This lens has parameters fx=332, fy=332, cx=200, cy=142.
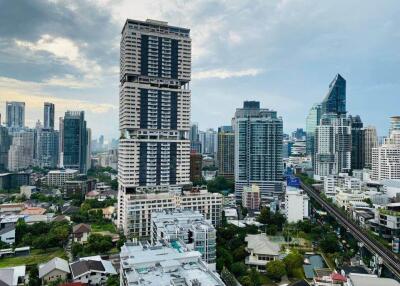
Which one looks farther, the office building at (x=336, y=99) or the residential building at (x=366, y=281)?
the office building at (x=336, y=99)

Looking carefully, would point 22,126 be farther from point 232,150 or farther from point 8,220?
point 8,220

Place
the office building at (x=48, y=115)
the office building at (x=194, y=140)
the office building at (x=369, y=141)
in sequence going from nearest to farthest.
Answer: the office building at (x=369, y=141), the office building at (x=48, y=115), the office building at (x=194, y=140)

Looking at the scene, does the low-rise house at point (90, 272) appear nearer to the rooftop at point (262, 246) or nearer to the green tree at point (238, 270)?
the green tree at point (238, 270)

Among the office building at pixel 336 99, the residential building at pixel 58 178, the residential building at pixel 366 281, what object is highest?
the office building at pixel 336 99

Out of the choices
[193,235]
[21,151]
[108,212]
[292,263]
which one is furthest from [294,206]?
[21,151]

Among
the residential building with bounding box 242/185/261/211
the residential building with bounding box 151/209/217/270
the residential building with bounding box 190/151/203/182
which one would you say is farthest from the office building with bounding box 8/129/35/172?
the residential building with bounding box 151/209/217/270

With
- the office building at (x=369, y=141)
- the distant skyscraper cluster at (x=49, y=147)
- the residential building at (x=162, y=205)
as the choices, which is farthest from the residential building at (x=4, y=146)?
the office building at (x=369, y=141)

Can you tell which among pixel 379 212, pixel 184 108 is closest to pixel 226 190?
pixel 184 108

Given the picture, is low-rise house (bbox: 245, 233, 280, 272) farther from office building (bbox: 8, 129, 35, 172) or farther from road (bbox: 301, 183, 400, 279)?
office building (bbox: 8, 129, 35, 172)
